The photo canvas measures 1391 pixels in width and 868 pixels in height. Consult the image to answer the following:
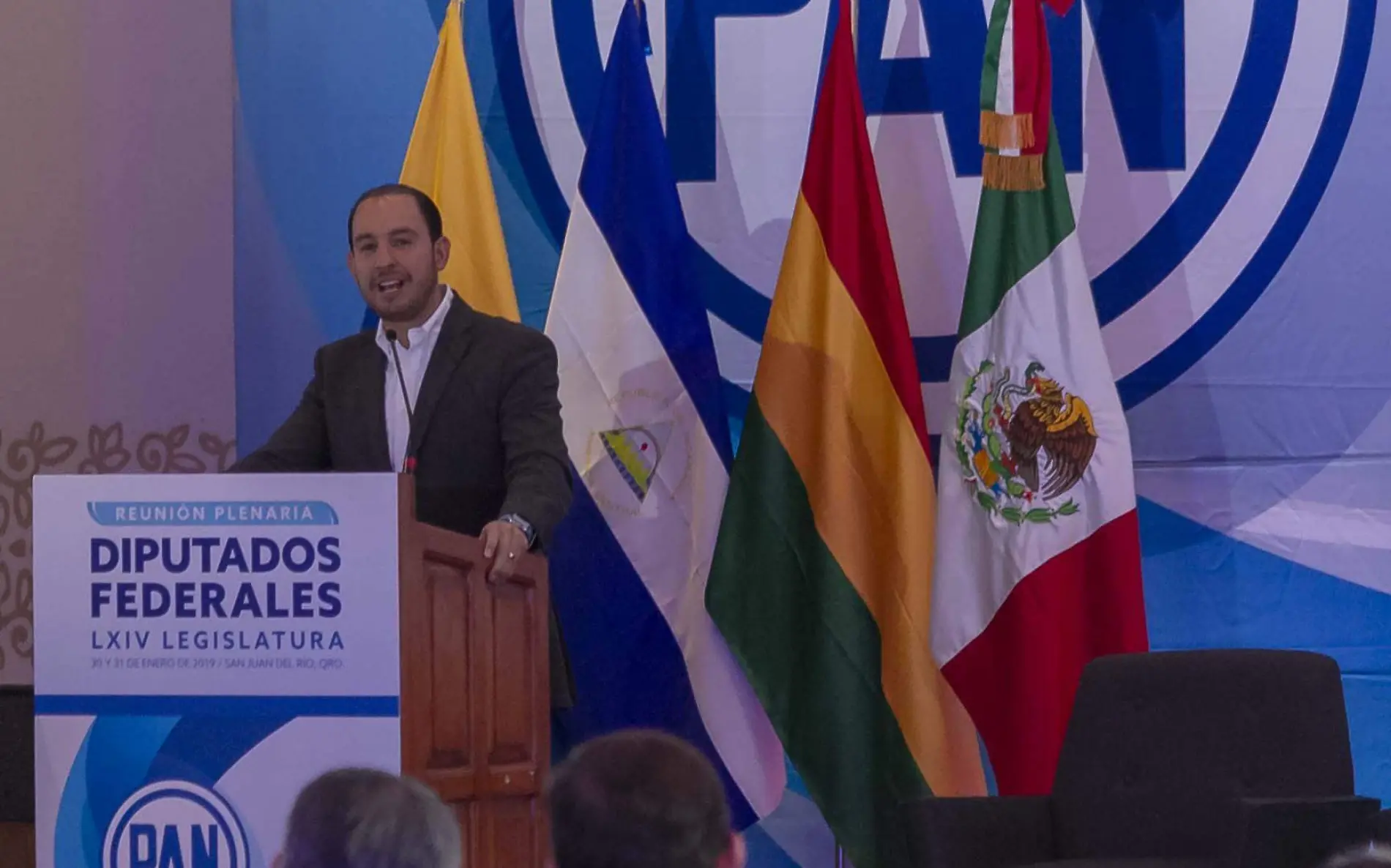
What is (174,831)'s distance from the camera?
2.67 m

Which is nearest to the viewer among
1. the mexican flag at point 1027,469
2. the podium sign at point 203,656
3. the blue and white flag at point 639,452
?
the podium sign at point 203,656

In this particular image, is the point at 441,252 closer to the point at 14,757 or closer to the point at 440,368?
the point at 440,368

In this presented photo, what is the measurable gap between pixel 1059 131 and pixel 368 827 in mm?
3576

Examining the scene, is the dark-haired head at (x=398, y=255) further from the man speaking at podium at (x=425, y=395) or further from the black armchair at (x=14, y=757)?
the black armchair at (x=14, y=757)

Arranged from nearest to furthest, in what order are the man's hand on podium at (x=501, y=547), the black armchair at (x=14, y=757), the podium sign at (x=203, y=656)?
1. the podium sign at (x=203, y=656)
2. the man's hand on podium at (x=501, y=547)
3. the black armchair at (x=14, y=757)

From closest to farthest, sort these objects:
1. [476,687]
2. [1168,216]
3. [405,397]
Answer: [476,687]
[405,397]
[1168,216]

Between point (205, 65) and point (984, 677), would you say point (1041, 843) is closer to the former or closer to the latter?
point (984, 677)

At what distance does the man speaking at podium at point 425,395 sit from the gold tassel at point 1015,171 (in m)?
1.34

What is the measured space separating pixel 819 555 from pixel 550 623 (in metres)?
0.96

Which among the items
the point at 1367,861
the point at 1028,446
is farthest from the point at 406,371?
the point at 1367,861

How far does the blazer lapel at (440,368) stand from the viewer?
11.3ft

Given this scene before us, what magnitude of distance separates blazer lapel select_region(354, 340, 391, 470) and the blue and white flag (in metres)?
0.92

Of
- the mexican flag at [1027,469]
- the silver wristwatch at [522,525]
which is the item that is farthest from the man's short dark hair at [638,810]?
the mexican flag at [1027,469]

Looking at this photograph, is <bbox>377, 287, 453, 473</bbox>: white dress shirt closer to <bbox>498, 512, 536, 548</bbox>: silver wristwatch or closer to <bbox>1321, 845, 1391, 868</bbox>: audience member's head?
<bbox>498, 512, 536, 548</bbox>: silver wristwatch
